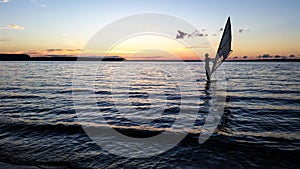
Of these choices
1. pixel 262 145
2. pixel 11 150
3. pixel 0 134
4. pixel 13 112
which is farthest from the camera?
pixel 13 112

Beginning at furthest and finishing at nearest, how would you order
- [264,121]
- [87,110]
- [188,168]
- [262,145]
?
[87,110] < [264,121] < [262,145] < [188,168]

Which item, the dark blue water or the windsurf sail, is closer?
the dark blue water

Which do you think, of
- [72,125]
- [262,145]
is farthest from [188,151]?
[72,125]

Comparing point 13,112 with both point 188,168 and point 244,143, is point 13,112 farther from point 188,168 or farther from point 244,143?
point 244,143

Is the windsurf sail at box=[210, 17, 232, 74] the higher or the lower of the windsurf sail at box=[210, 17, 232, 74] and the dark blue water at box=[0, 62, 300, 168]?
the higher

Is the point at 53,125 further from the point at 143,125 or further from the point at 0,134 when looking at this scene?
the point at 143,125

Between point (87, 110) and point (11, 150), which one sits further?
point (87, 110)

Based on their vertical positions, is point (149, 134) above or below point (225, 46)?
below

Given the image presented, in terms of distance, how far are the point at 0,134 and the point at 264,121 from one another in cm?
1293

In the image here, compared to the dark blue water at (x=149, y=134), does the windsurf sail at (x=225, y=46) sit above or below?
above

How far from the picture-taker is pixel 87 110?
13.5m

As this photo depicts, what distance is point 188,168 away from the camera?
603 centimetres

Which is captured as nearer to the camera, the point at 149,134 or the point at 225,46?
the point at 149,134

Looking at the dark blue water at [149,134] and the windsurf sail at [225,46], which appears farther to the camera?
the windsurf sail at [225,46]
